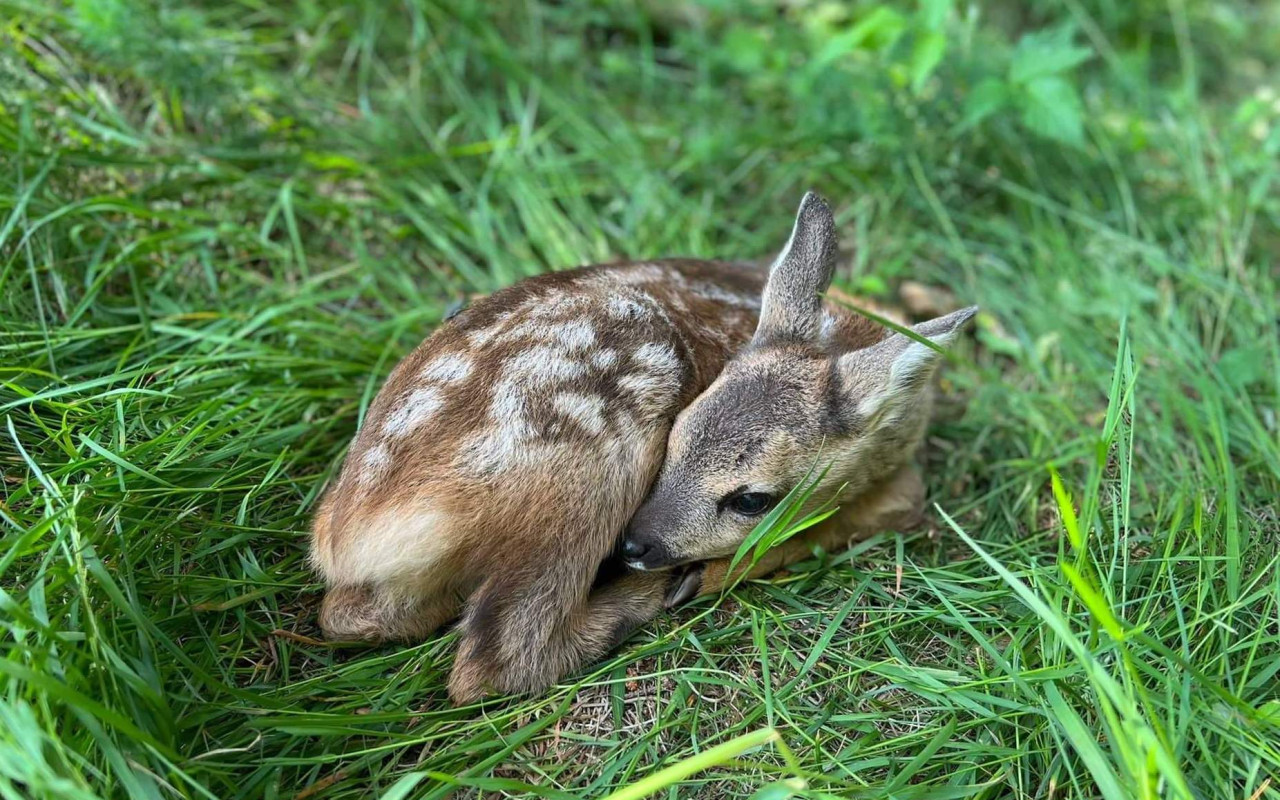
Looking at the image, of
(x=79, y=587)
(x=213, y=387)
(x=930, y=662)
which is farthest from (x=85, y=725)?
(x=930, y=662)

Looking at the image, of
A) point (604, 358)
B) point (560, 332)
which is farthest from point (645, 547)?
point (560, 332)

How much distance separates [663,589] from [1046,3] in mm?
4886

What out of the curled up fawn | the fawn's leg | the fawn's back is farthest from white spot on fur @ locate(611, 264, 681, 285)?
the fawn's leg

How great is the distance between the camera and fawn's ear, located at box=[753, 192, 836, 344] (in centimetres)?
327

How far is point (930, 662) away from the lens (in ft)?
9.26

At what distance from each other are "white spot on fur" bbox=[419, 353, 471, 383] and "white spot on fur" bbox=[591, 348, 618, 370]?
378 mm

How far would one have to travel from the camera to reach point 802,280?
3.27 m

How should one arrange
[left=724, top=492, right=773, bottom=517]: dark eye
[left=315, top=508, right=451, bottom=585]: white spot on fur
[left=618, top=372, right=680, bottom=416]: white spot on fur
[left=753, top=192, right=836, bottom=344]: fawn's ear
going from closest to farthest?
1. [left=315, top=508, right=451, bottom=585]: white spot on fur
2. [left=618, top=372, right=680, bottom=416]: white spot on fur
3. [left=724, top=492, right=773, bottom=517]: dark eye
4. [left=753, top=192, right=836, bottom=344]: fawn's ear

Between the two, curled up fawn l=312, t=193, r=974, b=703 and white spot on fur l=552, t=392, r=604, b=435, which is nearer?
curled up fawn l=312, t=193, r=974, b=703

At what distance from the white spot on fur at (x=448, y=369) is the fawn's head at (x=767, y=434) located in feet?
2.34

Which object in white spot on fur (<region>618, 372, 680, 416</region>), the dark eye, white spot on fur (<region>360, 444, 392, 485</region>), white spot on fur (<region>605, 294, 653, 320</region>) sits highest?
white spot on fur (<region>605, 294, 653, 320</region>)

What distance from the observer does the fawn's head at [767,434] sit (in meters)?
2.96

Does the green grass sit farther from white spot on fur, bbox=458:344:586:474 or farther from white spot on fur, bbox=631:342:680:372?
white spot on fur, bbox=631:342:680:372

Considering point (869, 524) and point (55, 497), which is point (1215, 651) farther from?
point (55, 497)
